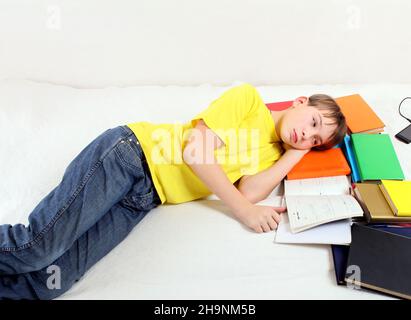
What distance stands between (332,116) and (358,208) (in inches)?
10.5

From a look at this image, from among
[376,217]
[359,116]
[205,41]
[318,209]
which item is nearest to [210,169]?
[318,209]

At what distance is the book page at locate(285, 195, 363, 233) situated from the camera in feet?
3.14

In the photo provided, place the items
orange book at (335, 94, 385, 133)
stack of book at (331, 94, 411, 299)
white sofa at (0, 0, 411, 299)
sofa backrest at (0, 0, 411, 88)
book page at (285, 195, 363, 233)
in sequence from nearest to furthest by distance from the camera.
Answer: stack of book at (331, 94, 411, 299) → book page at (285, 195, 363, 233) → orange book at (335, 94, 385, 133) → white sofa at (0, 0, 411, 299) → sofa backrest at (0, 0, 411, 88)

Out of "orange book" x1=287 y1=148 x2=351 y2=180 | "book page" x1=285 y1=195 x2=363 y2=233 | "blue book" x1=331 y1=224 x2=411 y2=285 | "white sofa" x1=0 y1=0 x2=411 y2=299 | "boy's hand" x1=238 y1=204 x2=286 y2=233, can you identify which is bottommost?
"blue book" x1=331 y1=224 x2=411 y2=285

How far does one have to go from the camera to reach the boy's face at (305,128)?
43.0 inches

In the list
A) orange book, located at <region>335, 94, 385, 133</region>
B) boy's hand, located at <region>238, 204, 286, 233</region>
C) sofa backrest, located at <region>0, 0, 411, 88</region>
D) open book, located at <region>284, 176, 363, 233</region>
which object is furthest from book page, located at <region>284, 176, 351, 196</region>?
sofa backrest, located at <region>0, 0, 411, 88</region>

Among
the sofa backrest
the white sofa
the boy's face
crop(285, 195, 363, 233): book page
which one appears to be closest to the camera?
crop(285, 195, 363, 233): book page

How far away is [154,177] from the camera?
3.50 ft

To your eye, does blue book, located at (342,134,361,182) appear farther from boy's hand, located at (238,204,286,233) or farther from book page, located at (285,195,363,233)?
boy's hand, located at (238,204,286,233)

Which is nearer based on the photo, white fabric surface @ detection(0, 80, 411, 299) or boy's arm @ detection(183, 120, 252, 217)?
white fabric surface @ detection(0, 80, 411, 299)

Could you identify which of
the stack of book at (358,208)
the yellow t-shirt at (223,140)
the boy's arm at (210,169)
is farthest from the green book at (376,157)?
the boy's arm at (210,169)

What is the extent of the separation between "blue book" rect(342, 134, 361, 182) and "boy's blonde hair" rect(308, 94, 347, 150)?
0.05 meters

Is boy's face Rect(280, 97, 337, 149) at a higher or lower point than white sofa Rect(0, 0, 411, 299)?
lower

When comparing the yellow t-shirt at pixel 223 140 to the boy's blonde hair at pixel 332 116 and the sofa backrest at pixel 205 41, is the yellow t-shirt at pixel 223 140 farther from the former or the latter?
the sofa backrest at pixel 205 41
